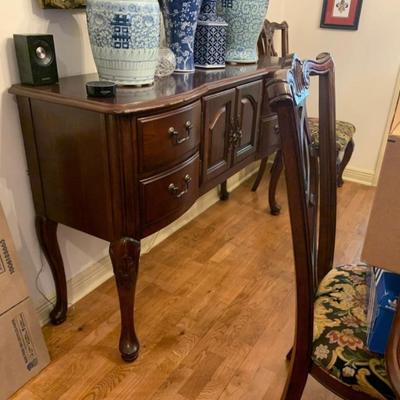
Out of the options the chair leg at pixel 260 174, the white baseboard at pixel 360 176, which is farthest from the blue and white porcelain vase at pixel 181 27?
the white baseboard at pixel 360 176

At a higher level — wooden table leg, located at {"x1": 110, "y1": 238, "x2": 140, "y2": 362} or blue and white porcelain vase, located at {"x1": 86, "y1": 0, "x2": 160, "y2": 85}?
blue and white porcelain vase, located at {"x1": 86, "y1": 0, "x2": 160, "y2": 85}

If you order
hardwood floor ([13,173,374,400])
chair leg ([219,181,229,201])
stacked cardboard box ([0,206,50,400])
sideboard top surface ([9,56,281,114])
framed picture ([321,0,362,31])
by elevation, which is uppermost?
framed picture ([321,0,362,31])

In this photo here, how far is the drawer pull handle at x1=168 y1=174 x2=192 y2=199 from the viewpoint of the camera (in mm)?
1317

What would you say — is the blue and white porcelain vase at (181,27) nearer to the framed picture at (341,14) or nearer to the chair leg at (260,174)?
the chair leg at (260,174)

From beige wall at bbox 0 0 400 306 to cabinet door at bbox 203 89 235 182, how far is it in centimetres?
49

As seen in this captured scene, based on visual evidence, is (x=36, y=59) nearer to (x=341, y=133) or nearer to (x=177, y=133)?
(x=177, y=133)

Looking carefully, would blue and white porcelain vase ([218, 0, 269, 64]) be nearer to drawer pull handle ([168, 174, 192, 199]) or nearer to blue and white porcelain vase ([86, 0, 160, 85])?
blue and white porcelain vase ([86, 0, 160, 85])

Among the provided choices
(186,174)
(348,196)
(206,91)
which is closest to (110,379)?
(186,174)

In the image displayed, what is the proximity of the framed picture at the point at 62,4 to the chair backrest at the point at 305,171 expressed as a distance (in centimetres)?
81

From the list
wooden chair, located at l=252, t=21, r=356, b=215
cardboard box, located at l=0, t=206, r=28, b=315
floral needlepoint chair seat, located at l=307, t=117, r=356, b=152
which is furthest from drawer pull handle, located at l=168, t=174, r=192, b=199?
floral needlepoint chair seat, located at l=307, t=117, r=356, b=152

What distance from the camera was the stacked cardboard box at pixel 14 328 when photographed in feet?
4.20

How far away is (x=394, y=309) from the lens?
79 cm

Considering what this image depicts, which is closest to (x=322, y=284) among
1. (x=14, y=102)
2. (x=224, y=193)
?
(x=14, y=102)

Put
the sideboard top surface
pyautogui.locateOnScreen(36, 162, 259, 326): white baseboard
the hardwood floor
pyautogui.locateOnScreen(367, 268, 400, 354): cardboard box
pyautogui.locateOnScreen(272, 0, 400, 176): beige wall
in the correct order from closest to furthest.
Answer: pyautogui.locateOnScreen(367, 268, 400, 354): cardboard box < the sideboard top surface < the hardwood floor < pyautogui.locateOnScreen(36, 162, 259, 326): white baseboard < pyautogui.locateOnScreen(272, 0, 400, 176): beige wall
